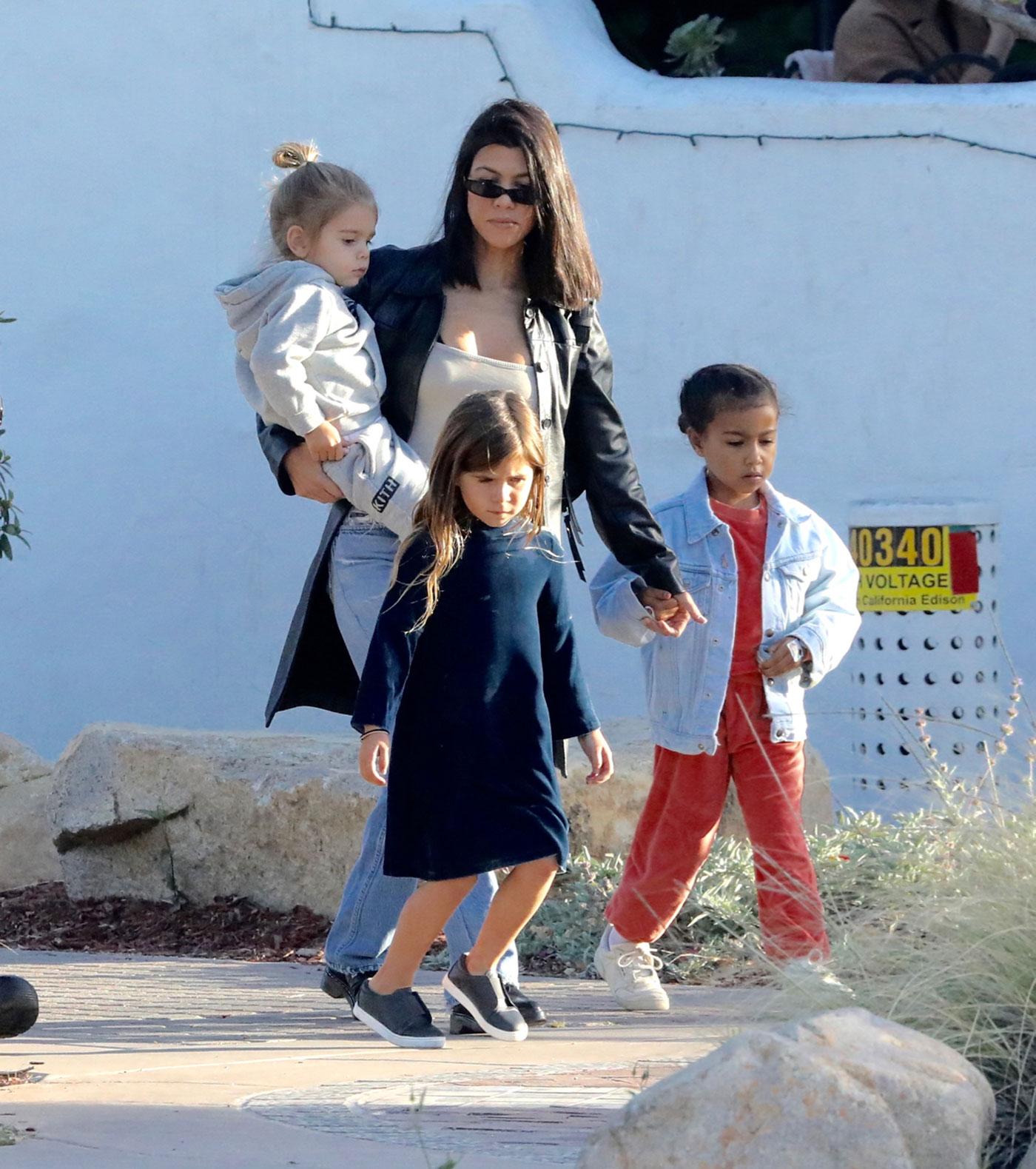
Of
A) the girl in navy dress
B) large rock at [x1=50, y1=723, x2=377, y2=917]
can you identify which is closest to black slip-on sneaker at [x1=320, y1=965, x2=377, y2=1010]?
the girl in navy dress

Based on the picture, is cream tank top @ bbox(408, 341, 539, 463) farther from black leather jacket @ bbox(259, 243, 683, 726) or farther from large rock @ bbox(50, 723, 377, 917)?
large rock @ bbox(50, 723, 377, 917)

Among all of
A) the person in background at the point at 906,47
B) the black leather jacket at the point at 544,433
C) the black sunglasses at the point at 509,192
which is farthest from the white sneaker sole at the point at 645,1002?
the person in background at the point at 906,47

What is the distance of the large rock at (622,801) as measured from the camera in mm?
5152

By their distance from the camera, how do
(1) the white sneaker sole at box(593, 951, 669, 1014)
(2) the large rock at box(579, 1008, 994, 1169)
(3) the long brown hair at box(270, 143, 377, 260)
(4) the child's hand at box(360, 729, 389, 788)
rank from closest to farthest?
(2) the large rock at box(579, 1008, 994, 1169) → (4) the child's hand at box(360, 729, 389, 788) → (3) the long brown hair at box(270, 143, 377, 260) → (1) the white sneaker sole at box(593, 951, 669, 1014)

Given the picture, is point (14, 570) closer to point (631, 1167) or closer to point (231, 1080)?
point (231, 1080)

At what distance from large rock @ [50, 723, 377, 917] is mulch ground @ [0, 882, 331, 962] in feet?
0.16

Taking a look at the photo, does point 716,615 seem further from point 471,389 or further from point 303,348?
point 303,348

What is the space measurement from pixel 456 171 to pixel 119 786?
2.43 metres

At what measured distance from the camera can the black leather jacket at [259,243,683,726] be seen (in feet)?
12.2

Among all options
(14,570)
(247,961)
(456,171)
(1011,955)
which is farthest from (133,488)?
(1011,955)

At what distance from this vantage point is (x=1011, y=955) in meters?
2.62

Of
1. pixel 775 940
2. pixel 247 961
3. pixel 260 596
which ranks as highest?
pixel 260 596

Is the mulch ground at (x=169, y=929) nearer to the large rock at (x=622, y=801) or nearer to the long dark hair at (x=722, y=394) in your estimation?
the large rock at (x=622, y=801)

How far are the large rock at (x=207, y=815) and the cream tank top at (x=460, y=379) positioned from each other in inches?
66.2
